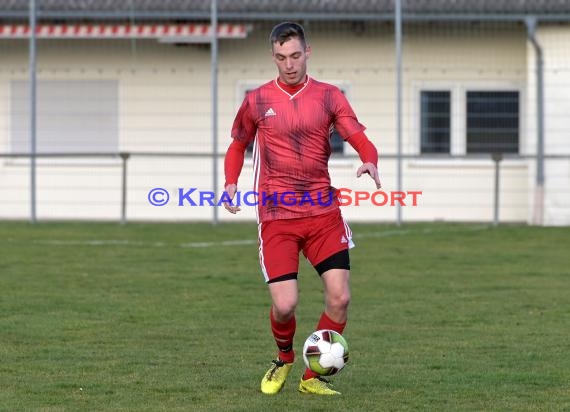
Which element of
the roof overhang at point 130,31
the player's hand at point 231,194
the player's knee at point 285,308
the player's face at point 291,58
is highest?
the roof overhang at point 130,31

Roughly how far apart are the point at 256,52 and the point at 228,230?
14.5 feet

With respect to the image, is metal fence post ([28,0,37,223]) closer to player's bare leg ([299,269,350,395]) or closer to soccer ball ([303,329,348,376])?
player's bare leg ([299,269,350,395])

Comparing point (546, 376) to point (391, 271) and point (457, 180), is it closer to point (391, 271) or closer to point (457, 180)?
point (391, 271)

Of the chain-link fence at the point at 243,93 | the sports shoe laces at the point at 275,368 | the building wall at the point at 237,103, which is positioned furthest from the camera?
the building wall at the point at 237,103

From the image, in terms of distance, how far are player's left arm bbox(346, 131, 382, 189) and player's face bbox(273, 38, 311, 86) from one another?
0.45m

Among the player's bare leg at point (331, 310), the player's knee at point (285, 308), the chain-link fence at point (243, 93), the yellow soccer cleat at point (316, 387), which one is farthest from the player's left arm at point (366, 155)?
the chain-link fence at point (243, 93)

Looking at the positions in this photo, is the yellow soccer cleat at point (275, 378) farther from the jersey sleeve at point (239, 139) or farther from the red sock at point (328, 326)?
the jersey sleeve at point (239, 139)

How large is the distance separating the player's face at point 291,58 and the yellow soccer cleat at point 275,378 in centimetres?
160

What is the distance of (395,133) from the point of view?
25.7 metres

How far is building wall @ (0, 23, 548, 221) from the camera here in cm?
2522

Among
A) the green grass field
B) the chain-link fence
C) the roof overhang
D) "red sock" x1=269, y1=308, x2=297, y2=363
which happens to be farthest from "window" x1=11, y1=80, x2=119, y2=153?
"red sock" x1=269, y1=308, x2=297, y2=363

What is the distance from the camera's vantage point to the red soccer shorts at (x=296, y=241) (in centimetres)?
823

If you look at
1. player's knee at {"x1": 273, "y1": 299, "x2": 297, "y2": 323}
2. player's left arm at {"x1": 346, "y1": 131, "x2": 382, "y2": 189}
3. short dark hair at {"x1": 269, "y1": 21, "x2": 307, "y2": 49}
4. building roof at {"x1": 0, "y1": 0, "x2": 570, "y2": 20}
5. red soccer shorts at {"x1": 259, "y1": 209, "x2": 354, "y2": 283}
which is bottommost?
player's knee at {"x1": 273, "y1": 299, "x2": 297, "y2": 323}

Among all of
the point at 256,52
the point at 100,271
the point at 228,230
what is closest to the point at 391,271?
the point at 100,271
